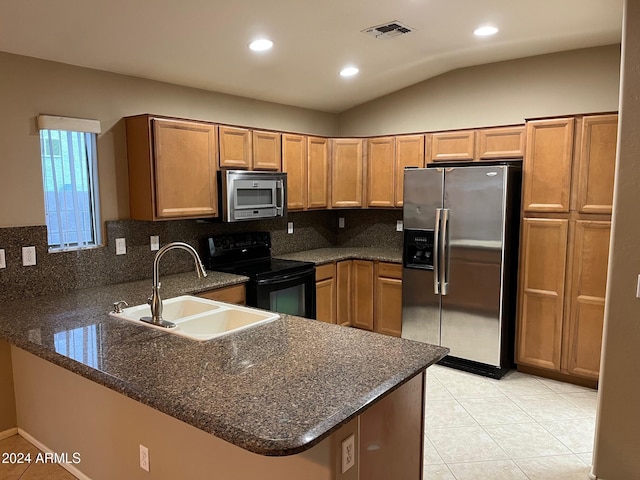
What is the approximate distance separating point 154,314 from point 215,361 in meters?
0.64

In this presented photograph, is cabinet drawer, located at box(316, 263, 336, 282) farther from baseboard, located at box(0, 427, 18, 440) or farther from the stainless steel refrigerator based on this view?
baseboard, located at box(0, 427, 18, 440)

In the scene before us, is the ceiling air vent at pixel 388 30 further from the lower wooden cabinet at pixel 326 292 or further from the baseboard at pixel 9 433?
the baseboard at pixel 9 433

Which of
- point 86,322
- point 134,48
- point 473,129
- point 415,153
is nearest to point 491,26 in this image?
point 473,129

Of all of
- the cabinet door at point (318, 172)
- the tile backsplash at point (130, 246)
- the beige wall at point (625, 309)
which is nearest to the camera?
the beige wall at point (625, 309)

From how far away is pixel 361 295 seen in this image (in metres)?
4.77

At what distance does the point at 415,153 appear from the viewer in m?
4.51

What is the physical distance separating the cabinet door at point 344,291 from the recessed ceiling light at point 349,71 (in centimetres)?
181

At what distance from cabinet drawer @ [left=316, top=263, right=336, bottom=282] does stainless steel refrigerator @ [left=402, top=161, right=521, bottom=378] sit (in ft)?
2.51

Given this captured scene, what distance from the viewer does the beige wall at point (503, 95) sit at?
3.75m

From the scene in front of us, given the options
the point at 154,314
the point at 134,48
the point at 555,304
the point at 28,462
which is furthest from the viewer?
the point at 555,304

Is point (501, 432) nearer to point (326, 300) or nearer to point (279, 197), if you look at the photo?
point (326, 300)

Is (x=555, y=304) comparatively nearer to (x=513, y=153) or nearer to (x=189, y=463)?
(x=513, y=153)

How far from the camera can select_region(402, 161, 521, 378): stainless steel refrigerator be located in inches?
146

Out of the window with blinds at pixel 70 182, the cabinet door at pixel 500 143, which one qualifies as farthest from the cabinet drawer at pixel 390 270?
the window with blinds at pixel 70 182
